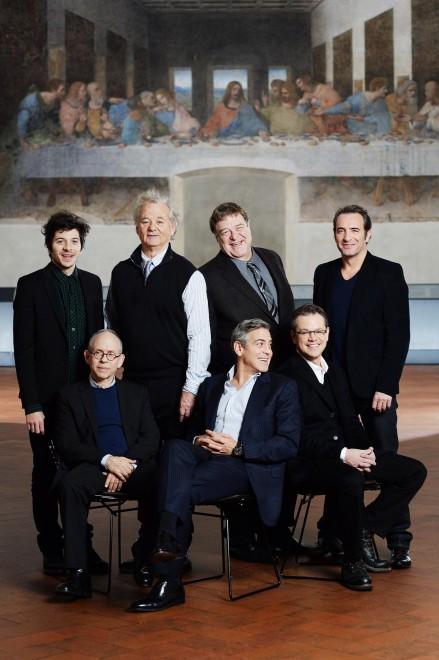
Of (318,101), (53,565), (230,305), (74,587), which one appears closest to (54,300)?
(230,305)

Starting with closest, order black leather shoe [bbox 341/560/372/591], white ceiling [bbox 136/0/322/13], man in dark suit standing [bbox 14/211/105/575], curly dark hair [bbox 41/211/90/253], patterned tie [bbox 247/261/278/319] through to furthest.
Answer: black leather shoe [bbox 341/560/372/591]
curly dark hair [bbox 41/211/90/253]
man in dark suit standing [bbox 14/211/105/575]
patterned tie [bbox 247/261/278/319]
white ceiling [bbox 136/0/322/13]

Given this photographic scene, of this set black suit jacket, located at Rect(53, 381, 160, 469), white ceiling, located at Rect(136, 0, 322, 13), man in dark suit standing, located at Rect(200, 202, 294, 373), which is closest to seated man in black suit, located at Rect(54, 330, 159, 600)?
black suit jacket, located at Rect(53, 381, 160, 469)

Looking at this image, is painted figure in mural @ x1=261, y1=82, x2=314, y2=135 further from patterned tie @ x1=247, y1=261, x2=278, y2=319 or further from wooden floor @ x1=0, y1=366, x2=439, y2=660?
patterned tie @ x1=247, y1=261, x2=278, y2=319

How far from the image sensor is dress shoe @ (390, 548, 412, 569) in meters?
5.09

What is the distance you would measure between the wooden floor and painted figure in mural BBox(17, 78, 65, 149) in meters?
12.1

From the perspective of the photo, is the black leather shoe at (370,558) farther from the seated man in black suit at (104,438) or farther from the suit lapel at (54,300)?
the suit lapel at (54,300)

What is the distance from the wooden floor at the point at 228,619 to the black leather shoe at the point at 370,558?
57 millimetres

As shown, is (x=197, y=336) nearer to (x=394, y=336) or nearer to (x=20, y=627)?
(x=394, y=336)

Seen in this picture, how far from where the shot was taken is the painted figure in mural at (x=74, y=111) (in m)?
17.0

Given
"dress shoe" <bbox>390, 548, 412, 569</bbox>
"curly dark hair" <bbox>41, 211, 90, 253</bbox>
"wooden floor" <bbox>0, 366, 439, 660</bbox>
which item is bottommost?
"wooden floor" <bbox>0, 366, 439, 660</bbox>

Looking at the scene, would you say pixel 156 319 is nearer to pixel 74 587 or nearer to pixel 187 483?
pixel 187 483

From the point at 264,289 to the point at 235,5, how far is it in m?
12.9

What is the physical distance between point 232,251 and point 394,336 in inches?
31.3

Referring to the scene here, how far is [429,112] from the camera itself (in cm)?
1691
